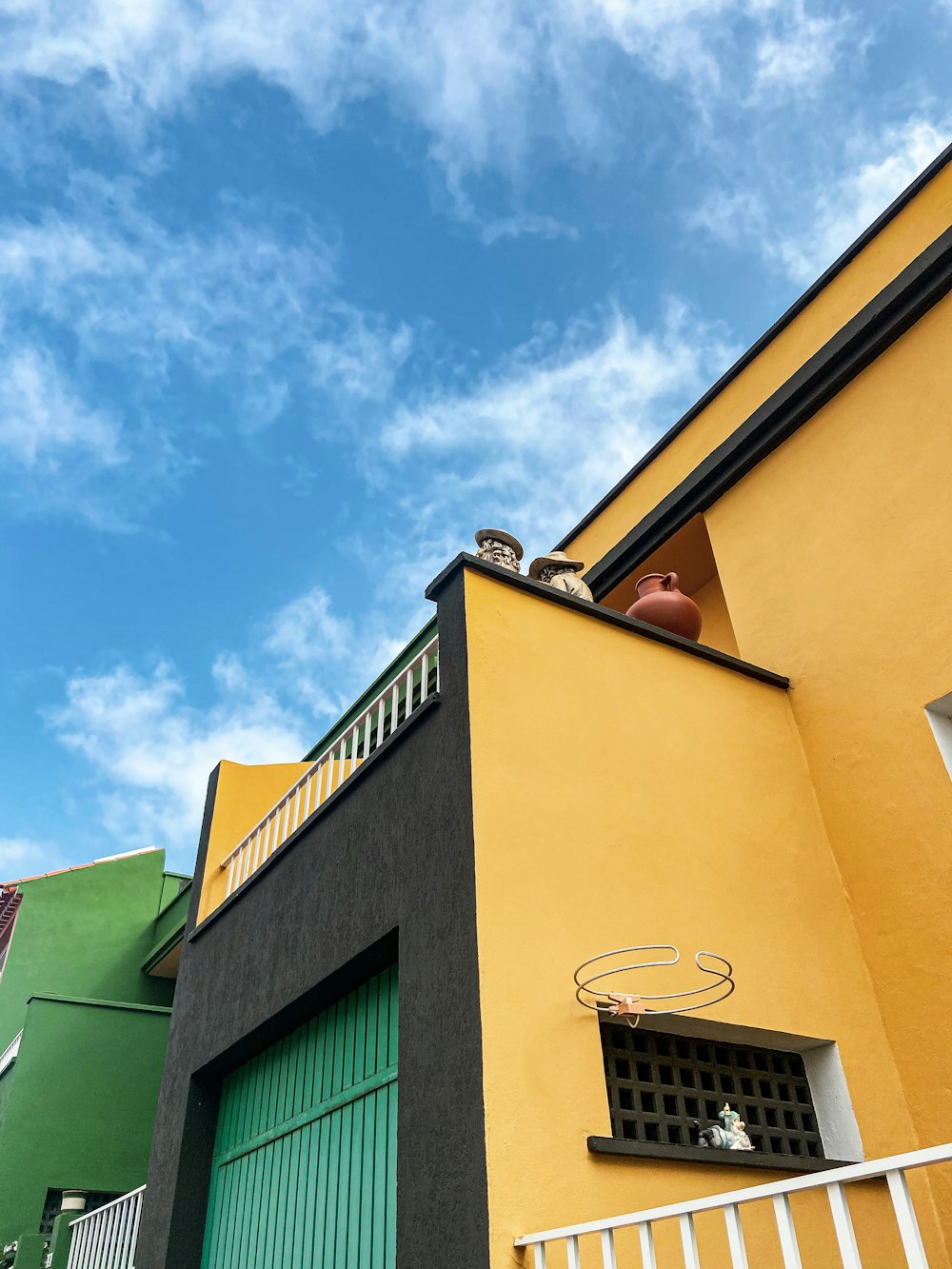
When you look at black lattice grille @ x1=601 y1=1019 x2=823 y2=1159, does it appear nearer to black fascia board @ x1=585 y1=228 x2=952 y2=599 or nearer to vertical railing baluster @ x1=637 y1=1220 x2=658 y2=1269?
vertical railing baluster @ x1=637 y1=1220 x2=658 y2=1269

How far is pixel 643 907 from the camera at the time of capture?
396 centimetres

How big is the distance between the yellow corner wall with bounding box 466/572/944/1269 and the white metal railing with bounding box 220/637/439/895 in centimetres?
82

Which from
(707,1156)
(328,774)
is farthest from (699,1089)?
(328,774)

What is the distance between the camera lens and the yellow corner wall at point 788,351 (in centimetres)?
566

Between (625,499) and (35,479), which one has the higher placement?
(35,479)

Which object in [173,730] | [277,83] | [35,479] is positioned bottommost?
[277,83]

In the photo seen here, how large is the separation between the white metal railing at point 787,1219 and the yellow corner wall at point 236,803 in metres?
4.91

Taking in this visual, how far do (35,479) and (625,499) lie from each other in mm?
26647

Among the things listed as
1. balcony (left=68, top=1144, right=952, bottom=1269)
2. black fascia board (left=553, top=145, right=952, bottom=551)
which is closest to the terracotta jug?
black fascia board (left=553, top=145, right=952, bottom=551)

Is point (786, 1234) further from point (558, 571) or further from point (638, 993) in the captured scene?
point (558, 571)

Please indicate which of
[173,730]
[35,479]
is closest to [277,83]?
[35,479]

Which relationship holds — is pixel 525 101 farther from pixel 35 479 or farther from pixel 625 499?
pixel 35 479

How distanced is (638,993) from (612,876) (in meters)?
0.47

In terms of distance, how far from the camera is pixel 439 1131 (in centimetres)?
331
